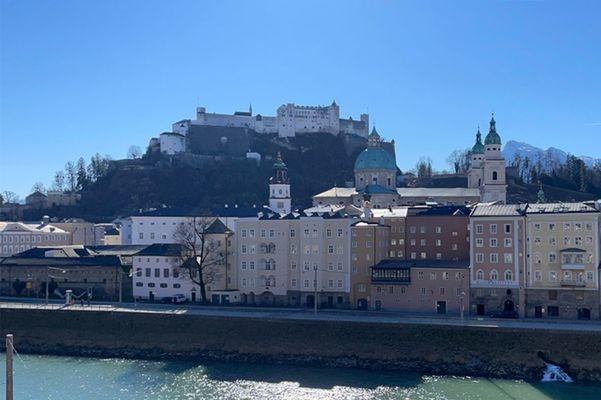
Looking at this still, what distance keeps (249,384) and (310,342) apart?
226 inches

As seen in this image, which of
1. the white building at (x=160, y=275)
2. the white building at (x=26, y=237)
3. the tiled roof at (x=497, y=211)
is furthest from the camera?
the white building at (x=26, y=237)

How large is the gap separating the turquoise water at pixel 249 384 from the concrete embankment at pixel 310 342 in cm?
116

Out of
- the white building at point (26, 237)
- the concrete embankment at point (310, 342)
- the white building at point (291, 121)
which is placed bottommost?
the concrete embankment at point (310, 342)

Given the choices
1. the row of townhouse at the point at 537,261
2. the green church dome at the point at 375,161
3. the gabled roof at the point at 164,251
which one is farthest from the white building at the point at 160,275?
the green church dome at the point at 375,161

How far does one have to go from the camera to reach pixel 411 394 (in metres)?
28.2

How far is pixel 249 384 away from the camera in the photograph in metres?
30.0

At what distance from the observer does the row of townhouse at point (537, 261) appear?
125 feet

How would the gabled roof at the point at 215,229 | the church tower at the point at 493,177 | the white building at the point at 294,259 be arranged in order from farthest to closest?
the church tower at the point at 493,177 < the gabled roof at the point at 215,229 < the white building at the point at 294,259

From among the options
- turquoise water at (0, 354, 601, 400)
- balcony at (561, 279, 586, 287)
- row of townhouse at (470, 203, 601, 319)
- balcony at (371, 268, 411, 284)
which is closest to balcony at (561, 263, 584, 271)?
Answer: row of townhouse at (470, 203, 601, 319)

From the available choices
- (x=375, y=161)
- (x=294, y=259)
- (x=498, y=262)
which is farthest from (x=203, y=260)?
(x=375, y=161)

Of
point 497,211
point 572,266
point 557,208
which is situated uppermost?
Answer: point 557,208

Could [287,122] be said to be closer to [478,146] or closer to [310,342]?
[478,146]

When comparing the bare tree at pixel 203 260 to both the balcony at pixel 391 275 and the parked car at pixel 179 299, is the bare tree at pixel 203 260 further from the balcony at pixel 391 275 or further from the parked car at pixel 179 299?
the balcony at pixel 391 275

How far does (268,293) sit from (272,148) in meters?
67.5
